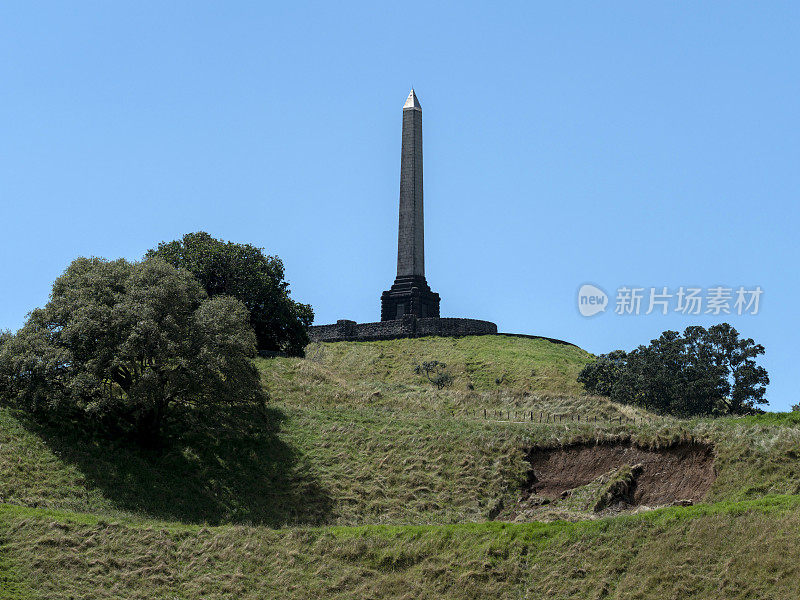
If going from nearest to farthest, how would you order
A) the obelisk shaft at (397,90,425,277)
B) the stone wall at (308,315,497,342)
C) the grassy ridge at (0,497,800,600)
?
1. the grassy ridge at (0,497,800,600)
2. the obelisk shaft at (397,90,425,277)
3. the stone wall at (308,315,497,342)

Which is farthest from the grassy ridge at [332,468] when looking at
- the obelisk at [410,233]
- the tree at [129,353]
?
the obelisk at [410,233]

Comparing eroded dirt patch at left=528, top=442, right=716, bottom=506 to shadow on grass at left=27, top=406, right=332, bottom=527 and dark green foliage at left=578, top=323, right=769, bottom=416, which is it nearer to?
shadow on grass at left=27, top=406, right=332, bottom=527

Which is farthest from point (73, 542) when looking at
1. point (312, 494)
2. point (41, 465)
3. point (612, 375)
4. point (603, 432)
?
point (612, 375)

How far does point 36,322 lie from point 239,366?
9.84 metres

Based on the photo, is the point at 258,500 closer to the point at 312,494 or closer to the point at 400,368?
the point at 312,494

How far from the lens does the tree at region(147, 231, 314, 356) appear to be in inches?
2783

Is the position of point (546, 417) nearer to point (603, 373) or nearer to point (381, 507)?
point (381, 507)

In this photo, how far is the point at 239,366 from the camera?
158 ft

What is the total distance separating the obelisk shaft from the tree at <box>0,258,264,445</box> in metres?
40.6

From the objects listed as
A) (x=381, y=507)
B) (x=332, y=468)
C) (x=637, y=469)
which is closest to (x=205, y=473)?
(x=332, y=468)

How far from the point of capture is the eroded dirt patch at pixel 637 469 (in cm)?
4278

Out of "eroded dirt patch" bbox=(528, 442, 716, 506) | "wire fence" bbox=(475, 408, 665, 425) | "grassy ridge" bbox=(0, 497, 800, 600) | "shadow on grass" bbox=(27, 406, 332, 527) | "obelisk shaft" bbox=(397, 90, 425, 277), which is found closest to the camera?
"grassy ridge" bbox=(0, 497, 800, 600)

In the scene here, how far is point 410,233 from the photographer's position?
89062mm

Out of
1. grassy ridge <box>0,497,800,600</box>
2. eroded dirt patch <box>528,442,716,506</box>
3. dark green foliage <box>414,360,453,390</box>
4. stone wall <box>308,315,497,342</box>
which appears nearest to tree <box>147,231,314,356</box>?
dark green foliage <box>414,360,453,390</box>
